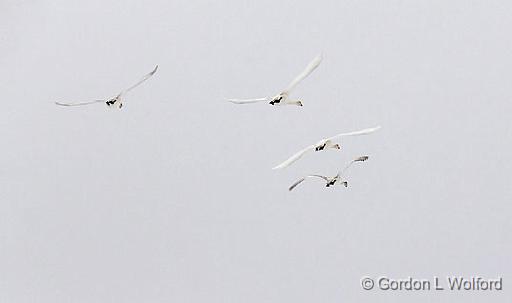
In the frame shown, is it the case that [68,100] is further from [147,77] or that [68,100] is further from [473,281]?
[473,281]
